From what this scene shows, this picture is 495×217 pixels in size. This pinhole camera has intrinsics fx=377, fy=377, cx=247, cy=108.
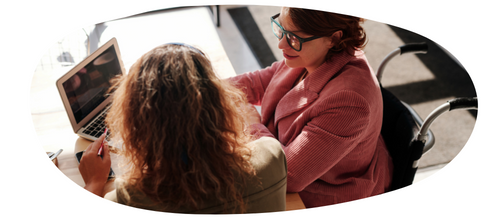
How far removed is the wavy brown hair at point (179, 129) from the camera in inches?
30.6

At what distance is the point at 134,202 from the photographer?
32.9 inches

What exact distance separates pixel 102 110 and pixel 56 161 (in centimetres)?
29

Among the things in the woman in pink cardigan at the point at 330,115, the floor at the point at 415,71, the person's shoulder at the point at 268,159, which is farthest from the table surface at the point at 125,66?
the floor at the point at 415,71

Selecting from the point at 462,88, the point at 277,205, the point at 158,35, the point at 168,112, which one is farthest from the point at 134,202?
the point at 462,88

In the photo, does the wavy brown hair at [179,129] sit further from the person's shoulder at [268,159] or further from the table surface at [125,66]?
the table surface at [125,66]

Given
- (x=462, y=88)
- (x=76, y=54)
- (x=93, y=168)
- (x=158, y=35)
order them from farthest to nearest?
1. (x=462, y=88)
2. (x=158, y=35)
3. (x=76, y=54)
4. (x=93, y=168)

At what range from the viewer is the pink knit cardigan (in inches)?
45.8

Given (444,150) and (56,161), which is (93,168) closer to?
(56,161)

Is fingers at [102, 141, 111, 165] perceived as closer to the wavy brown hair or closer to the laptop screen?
the laptop screen

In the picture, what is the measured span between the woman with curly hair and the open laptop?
0.52m

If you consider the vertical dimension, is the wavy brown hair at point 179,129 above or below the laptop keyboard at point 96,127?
above

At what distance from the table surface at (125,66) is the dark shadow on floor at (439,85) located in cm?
159

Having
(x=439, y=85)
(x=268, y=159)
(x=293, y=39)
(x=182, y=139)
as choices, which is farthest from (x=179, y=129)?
(x=439, y=85)

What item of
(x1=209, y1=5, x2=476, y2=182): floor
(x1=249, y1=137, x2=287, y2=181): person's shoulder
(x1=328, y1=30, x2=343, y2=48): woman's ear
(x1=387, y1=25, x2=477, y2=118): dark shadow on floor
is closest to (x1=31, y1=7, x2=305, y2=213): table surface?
(x1=249, y1=137, x2=287, y2=181): person's shoulder
